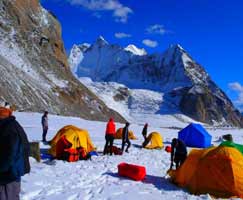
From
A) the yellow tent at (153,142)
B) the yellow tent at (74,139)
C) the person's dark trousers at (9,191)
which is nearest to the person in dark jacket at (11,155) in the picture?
the person's dark trousers at (9,191)

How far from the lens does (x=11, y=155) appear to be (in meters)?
6.59

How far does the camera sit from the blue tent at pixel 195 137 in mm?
30469

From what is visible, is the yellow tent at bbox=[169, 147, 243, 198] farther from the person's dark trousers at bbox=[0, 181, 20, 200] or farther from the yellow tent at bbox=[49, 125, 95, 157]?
the person's dark trousers at bbox=[0, 181, 20, 200]

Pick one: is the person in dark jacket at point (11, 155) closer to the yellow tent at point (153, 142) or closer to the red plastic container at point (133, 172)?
the red plastic container at point (133, 172)

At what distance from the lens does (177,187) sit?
539 inches

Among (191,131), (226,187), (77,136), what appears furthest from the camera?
(191,131)

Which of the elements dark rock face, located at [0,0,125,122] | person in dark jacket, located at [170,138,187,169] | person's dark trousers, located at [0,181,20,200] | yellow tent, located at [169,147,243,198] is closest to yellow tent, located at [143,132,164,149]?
person in dark jacket, located at [170,138,187,169]

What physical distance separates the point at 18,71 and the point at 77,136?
49532 millimetres

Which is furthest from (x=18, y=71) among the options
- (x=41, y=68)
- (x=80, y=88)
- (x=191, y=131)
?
(x=191, y=131)

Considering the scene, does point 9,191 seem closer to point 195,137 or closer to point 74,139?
point 74,139

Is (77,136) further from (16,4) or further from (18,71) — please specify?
(16,4)

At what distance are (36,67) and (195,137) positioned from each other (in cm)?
5129

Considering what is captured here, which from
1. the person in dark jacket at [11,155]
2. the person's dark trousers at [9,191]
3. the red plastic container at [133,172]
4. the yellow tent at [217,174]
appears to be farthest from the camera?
the red plastic container at [133,172]

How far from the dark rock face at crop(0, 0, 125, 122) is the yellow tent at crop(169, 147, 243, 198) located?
42.1 meters
